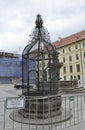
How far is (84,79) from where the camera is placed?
3750cm

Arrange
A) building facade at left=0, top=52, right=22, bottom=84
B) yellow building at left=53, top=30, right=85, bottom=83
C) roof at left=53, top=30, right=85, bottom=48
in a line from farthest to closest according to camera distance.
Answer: roof at left=53, top=30, right=85, bottom=48
building facade at left=0, top=52, right=22, bottom=84
yellow building at left=53, top=30, right=85, bottom=83

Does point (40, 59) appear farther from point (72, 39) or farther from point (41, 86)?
point (72, 39)

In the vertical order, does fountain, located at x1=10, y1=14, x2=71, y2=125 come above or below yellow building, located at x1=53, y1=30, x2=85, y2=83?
below

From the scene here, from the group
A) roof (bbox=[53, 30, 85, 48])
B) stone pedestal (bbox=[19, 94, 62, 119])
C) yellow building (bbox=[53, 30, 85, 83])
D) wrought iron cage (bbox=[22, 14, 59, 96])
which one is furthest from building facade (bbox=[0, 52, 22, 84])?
stone pedestal (bbox=[19, 94, 62, 119])

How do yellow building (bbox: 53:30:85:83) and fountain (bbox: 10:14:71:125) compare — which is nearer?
fountain (bbox: 10:14:71:125)

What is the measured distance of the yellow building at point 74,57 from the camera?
38.8 meters

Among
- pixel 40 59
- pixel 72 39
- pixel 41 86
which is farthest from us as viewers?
pixel 72 39

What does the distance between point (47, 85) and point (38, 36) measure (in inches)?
74.6

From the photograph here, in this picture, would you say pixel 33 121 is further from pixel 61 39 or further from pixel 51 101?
pixel 61 39

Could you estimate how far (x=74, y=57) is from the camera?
4119cm

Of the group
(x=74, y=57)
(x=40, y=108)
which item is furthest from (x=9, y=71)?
(x=40, y=108)

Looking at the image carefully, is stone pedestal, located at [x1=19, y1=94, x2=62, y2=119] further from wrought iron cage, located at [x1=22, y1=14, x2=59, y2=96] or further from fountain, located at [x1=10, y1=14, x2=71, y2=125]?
wrought iron cage, located at [x1=22, y1=14, x2=59, y2=96]

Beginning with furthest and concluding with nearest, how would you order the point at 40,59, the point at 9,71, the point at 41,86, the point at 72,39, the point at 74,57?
the point at 72,39 < the point at 74,57 < the point at 9,71 < the point at 40,59 < the point at 41,86

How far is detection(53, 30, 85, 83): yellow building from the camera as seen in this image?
38844mm
